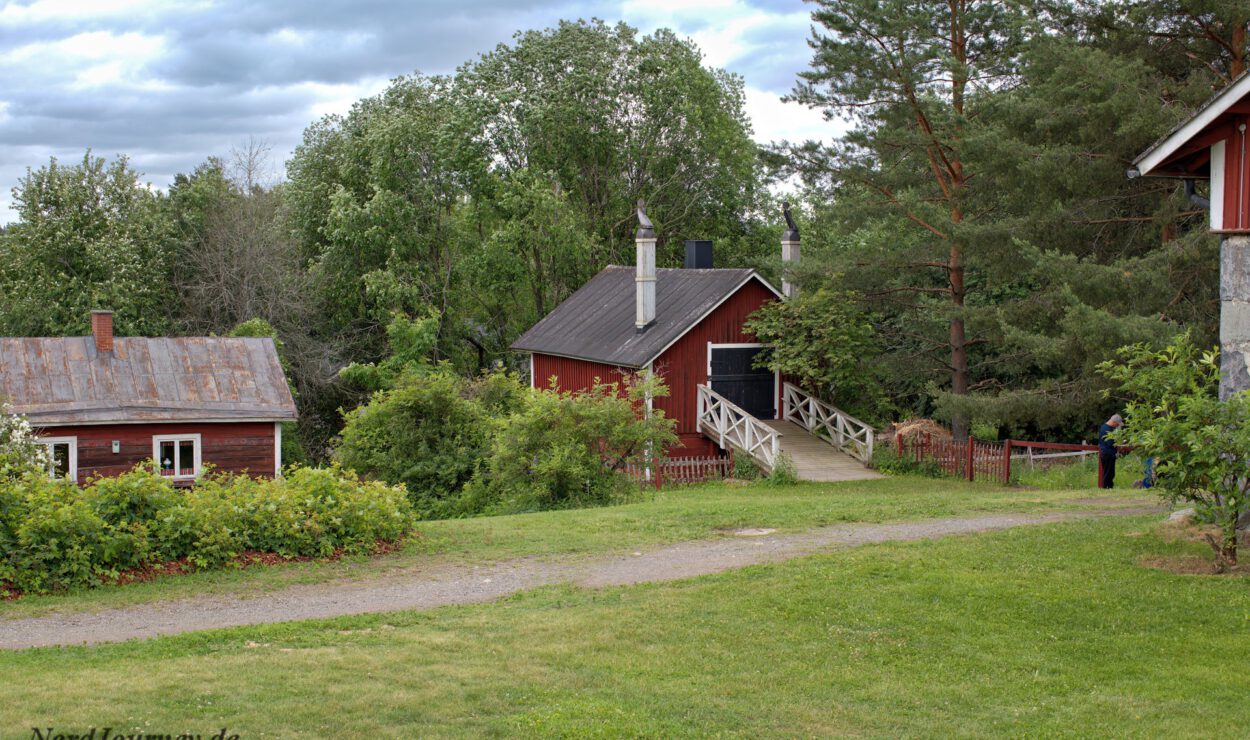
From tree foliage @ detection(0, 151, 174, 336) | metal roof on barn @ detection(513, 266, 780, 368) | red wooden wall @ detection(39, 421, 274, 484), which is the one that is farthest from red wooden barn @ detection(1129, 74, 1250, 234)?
tree foliage @ detection(0, 151, 174, 336)

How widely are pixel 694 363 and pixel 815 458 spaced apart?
4246 mm

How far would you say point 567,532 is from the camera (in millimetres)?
14305

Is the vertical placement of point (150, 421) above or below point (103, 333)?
below

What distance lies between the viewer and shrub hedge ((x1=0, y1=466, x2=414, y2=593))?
36.1ft

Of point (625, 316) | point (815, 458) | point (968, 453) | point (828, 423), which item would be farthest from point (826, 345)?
point (625, 316)

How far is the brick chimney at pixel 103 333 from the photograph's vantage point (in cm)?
2866

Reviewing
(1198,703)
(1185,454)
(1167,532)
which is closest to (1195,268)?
(1167,532)

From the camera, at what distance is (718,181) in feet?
150

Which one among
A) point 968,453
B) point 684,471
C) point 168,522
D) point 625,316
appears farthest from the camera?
point 625,316

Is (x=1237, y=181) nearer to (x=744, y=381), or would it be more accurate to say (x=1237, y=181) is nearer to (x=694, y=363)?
(x=694, y=363)

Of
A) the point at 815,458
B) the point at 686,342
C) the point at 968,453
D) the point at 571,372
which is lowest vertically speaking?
the point at 815,458

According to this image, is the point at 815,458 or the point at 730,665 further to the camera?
the point at 815,458

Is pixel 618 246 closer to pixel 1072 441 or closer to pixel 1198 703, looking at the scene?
pixel 1072 441

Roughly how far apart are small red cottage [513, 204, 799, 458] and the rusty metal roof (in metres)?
8.29
